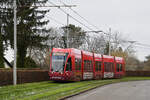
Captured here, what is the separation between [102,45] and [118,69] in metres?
19.9

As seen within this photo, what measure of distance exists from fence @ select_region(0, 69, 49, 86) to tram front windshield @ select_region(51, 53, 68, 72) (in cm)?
250

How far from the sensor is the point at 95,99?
15250 mm

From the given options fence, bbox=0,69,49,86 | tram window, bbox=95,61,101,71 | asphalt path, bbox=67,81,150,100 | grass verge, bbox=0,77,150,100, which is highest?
tram window, bbox=95,61,101,71

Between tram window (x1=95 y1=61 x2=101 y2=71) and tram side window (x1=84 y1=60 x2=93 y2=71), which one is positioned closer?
tram side window (x1=84 y1=60 x2=93 y2=71)

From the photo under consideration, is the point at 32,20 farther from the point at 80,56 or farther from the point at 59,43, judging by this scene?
the point at 59,43

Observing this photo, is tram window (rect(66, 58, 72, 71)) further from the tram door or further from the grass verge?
the tram door

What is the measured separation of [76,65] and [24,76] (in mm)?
5571

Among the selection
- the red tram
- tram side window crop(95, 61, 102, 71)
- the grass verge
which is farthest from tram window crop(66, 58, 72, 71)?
tram side window crop(95, 61, 102, 71)

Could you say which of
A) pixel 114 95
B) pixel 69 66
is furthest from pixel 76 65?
pixel 114 95

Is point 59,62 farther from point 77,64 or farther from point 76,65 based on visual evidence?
point 77,64

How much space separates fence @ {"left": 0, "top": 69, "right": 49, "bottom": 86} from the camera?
23.1m

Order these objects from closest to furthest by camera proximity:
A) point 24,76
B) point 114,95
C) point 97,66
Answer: point 114,95 → point 24,76 → point 97,66

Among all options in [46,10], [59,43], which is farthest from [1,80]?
[59,43]

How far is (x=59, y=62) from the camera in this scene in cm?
2722
